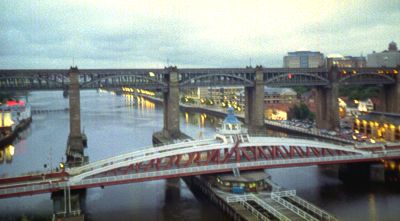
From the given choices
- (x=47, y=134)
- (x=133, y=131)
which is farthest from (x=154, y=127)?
(x=47, y=134)

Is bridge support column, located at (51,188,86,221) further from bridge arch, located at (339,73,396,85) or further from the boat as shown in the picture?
bridge arch, located at (339,73,396,85)

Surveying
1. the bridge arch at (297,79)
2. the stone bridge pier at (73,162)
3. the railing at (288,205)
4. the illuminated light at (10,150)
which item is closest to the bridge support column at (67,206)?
the stone bridge pier at (73,162)

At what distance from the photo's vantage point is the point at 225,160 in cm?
3036

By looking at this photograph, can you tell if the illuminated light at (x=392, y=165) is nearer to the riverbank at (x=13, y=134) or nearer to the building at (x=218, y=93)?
the riverbank at (x=13, y=134)

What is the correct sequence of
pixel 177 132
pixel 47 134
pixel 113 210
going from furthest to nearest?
pixel 47 134, pixel 177 132, pixel 113 210

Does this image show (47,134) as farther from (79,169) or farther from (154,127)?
(79,169)

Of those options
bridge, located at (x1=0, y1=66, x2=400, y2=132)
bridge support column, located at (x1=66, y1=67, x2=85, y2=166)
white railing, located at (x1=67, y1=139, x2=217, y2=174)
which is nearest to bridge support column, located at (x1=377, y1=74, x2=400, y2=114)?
bridge, located at (x1=0, y1=66, x2=400, y2=132)

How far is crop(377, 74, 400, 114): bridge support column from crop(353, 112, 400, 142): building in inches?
513

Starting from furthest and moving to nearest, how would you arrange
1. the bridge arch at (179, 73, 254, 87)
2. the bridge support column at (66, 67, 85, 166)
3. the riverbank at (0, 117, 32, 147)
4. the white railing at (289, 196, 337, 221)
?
1. the riverbank at (0, 117, 32, 147)
2. the bridge arch at (179, 73, 254, 87)
3. the bridge support column at (66, 67, 85, 166)
4. the white railing at (289, 196, 337, 221)

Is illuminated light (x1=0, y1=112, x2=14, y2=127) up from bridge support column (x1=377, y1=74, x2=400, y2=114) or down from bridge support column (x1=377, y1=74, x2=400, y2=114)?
down

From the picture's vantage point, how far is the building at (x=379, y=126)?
46597mm

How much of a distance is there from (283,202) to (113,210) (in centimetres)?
1107

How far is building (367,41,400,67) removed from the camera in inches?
6102

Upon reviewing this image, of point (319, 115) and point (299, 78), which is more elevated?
point (299, 78)
